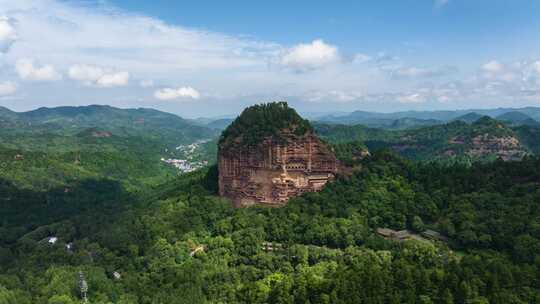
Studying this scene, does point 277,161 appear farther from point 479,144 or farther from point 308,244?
point 479,144

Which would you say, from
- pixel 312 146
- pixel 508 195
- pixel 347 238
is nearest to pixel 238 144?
pixel 312 146

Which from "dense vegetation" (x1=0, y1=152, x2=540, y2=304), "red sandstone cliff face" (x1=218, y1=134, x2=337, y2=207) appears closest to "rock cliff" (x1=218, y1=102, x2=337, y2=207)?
"red sandstone cliff face" (x1=218, y1=134, x2=337, y2=207)

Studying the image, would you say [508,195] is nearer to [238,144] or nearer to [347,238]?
[347,238]

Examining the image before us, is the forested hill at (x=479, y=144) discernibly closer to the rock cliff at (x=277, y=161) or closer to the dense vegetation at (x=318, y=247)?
the dense vegetation at (x=318, y=247)

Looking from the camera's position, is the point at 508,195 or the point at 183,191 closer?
the point at 508,195

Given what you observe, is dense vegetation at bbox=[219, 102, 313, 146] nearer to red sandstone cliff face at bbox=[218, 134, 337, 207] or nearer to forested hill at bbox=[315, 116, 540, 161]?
red sandstone cliff face at bbox=[218, 134, 337, 207]

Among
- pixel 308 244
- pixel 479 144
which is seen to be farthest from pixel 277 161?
pixel 479 144
